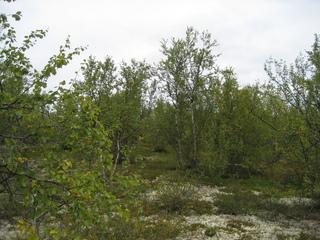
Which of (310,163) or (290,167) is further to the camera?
(290,167)

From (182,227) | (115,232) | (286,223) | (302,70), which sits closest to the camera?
(115,232)

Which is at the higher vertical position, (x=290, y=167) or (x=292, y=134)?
(x=292, y=134)

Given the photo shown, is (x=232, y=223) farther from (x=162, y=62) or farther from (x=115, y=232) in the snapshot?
(x=162, y=62)

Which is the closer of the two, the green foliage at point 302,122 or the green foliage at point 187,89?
the green foliage at point 302,122

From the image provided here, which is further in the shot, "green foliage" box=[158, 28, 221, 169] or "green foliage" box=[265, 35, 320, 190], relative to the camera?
"green foliage" box=[158, 28, 221, 169]

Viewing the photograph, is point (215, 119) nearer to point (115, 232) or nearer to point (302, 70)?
point (302, 70)

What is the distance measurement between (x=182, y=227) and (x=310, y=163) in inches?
283

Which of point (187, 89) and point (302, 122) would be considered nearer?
point (302, 122)

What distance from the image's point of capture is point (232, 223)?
41.9 ft

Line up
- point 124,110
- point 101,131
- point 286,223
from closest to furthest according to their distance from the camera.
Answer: point 101,131 < point 286,223 < point 124,110

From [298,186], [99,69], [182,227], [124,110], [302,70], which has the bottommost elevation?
[182,227]

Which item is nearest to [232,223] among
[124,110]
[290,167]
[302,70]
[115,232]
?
[290,167]

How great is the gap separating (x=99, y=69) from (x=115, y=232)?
20219 mm

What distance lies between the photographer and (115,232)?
959cm
